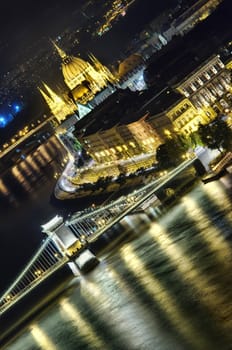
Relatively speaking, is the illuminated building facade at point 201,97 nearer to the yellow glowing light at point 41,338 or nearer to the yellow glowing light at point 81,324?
the yellow glowing light at point 81,324

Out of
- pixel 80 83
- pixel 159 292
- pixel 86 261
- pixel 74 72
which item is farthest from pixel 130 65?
pixel 159 292

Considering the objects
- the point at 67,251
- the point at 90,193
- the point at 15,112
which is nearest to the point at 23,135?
the point at 15,112

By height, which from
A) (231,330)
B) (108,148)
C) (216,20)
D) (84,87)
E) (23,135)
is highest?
(23,135)

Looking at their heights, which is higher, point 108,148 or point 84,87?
point 84,87

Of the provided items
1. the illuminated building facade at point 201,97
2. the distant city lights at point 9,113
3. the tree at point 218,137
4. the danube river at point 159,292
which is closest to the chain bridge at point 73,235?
the danube river at point 159,292

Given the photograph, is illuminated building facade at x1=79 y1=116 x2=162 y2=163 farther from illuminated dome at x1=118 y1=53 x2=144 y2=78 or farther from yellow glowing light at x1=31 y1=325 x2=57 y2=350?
yellow glowing light at x1=31 y1=325 x2=57 y2=350

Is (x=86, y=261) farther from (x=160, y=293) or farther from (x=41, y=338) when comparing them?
(x=160, y=293)

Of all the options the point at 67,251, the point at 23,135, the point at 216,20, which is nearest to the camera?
the point at 67,251

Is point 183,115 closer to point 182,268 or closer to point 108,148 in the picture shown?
point 108,148
